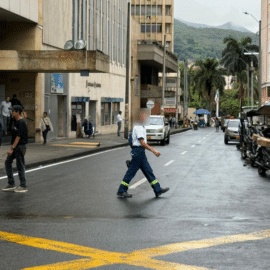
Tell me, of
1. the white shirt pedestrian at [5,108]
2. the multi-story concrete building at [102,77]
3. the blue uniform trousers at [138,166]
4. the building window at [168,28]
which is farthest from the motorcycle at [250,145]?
the building window at [168,28]

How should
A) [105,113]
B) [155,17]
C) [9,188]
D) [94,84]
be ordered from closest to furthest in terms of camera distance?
[9,188], [94,84], [105,113], [155,17]

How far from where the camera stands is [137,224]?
8.60 metres

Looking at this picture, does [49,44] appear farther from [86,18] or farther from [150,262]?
[150,262]

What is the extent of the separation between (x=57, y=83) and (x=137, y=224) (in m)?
26.7

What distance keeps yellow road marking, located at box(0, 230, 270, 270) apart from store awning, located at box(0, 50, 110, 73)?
19.8 m

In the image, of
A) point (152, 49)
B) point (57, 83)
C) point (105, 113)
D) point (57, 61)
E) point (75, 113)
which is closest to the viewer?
point (57, 61)

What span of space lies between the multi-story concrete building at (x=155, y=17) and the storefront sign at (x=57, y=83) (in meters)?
69.2

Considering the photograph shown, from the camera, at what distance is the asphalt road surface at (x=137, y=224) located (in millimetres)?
6417

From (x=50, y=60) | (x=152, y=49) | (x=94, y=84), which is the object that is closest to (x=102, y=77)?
(x=94, y=84)

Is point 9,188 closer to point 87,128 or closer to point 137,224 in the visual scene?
point 137,224

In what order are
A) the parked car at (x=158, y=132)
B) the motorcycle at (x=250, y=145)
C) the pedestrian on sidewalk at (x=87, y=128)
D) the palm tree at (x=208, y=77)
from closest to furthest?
the motorcycle at (x=250, y=145), the parked car at (x=158, y=132), the pedestrian on sidewalk at (x=87, y=128), the palm tree at (x=208, y=77)

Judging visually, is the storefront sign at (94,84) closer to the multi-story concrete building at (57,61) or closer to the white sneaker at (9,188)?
the multi-story concrete building at (57,61)

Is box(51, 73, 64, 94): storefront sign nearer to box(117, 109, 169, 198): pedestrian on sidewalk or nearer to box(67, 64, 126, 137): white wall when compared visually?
box(67, 64, 126, 137): white wall

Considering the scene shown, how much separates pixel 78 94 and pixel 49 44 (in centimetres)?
768
